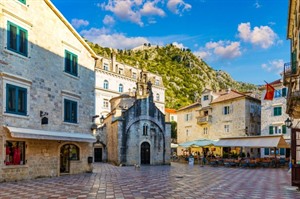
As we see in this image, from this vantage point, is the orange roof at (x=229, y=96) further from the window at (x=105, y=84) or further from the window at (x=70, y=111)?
the window at (x=70, y=111)

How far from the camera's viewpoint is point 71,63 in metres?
21.5

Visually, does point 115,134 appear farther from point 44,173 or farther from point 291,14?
point 291,14

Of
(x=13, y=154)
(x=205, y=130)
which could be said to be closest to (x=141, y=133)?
(x=205, y=130)

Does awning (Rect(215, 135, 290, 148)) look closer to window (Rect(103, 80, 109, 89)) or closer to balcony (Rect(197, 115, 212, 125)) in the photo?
balcony (Rect(197, 115, 212, 125))

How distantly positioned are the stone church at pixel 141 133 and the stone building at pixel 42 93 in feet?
37.9

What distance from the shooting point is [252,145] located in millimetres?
30625

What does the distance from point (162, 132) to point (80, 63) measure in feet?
56.6

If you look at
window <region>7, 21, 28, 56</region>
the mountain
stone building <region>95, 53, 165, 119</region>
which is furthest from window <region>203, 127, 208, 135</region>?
the mountain

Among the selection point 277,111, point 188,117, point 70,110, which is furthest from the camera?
point 188,117

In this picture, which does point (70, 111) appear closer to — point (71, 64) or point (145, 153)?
point (71, 64)

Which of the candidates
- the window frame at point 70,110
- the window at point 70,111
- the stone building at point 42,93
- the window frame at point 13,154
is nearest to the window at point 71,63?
the stone building at point 42,93

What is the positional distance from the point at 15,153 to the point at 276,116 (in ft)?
103

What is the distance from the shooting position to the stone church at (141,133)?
34438 mm

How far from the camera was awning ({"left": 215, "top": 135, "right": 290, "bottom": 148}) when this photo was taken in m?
28.6
